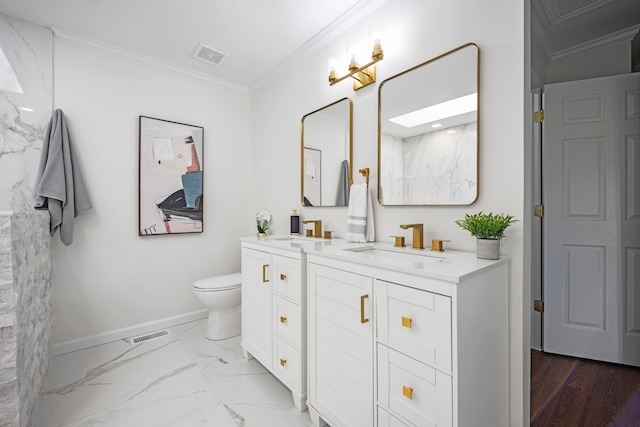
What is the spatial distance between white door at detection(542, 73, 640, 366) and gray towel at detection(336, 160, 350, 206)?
1.59 metres

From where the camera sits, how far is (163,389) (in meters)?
A: 1.76

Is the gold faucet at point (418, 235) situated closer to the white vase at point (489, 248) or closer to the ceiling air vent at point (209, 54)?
the white vase at point (489, 248)

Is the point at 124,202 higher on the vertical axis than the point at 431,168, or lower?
lower

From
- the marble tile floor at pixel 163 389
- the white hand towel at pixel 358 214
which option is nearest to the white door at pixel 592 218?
the white hand towel at pixel 358 214

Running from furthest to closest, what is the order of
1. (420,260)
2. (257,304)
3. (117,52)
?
(117,52) → (257,304) → (420,260)

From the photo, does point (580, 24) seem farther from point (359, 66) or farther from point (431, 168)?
point (431, 168)

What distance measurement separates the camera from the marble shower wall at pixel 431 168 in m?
1.42

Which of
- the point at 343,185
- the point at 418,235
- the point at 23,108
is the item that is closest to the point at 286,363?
the point at 418,235

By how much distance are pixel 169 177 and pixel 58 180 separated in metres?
0.78

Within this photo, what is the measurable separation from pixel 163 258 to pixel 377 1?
8.77ft

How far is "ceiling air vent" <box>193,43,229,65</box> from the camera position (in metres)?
2.41

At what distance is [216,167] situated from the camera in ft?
9.76

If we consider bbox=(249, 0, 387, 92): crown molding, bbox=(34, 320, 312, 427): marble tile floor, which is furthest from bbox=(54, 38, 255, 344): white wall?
bbox=(249, 0, 387, 92): crown molding

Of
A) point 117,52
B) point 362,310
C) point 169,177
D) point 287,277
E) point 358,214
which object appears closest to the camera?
point 362,310
